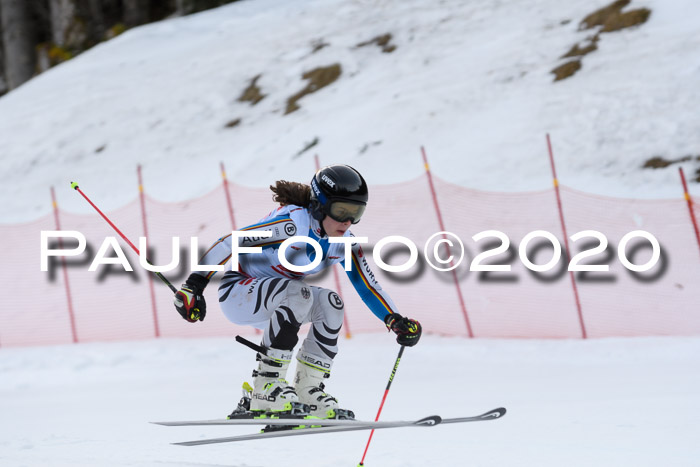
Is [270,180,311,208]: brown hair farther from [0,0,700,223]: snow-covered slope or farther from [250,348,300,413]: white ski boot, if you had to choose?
[0,0,700,223]: snow-covered slope

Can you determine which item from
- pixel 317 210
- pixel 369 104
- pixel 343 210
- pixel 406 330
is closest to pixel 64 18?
pixel 369 104

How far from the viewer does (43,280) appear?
11188 mm

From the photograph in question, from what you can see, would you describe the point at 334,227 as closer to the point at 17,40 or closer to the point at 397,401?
the point at 397,401

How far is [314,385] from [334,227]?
2.91ft

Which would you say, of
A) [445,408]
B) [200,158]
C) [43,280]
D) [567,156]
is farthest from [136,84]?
[445,408]

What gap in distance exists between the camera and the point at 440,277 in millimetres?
9336

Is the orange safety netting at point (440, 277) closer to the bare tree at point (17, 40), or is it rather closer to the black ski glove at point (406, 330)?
the black ski glove at point (406, 330)

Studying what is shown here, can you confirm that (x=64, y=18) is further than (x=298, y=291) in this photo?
Yes

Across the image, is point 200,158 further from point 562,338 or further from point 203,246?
point 562,338

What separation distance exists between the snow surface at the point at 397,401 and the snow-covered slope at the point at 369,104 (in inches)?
146

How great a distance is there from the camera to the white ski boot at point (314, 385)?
424 centimetres

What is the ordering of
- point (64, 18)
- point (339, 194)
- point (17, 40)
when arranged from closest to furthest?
1. point (339, 194)
2. point (17, 40)
3. point (64, 18)

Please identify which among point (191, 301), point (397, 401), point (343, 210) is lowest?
point (397, 401)

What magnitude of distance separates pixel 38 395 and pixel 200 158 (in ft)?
31.2
